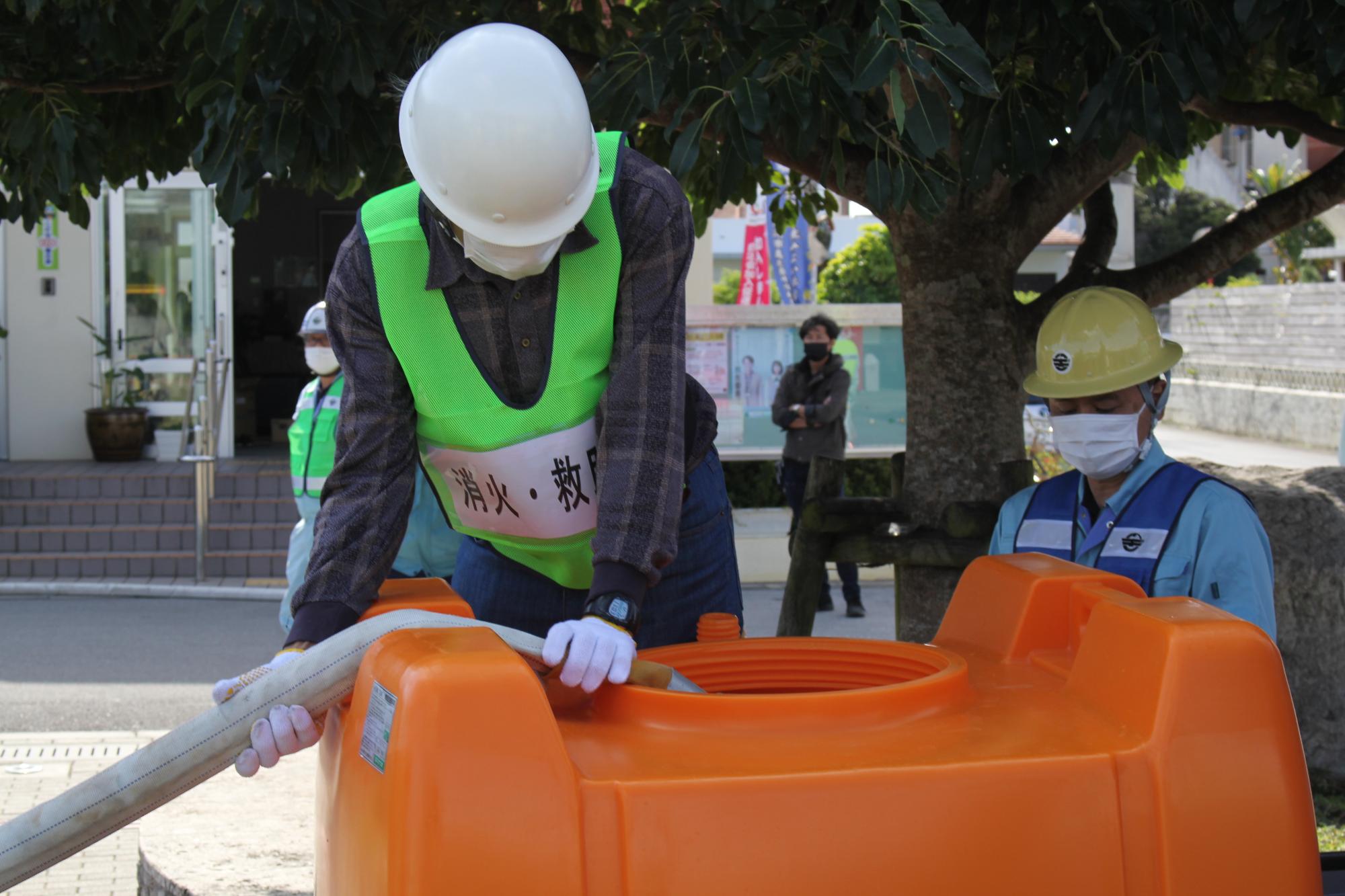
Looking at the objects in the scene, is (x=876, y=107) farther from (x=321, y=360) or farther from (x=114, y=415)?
(x=114, y=415)

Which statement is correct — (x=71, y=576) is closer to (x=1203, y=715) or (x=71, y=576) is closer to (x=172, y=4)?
(x=172, y=4)

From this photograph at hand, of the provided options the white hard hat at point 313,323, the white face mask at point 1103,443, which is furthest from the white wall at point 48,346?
the white face mask at point 1103,443

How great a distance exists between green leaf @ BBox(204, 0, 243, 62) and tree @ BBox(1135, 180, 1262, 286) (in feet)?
115

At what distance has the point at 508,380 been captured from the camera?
7.25ft

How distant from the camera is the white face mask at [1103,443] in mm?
2961

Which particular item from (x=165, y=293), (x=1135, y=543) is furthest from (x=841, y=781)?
(x=165, y=293)

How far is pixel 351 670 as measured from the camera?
1764 mm

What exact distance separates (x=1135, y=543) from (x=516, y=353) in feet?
4.57

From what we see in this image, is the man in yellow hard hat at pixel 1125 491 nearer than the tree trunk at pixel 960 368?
Yes

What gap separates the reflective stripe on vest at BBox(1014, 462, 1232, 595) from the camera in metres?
2.81

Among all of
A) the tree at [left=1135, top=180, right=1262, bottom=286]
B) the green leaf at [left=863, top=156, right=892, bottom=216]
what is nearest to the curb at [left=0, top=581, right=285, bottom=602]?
the green leaf at [left=863, top=156, right=892, bottom=216]

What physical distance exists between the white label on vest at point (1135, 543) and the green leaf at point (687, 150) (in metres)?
1.20

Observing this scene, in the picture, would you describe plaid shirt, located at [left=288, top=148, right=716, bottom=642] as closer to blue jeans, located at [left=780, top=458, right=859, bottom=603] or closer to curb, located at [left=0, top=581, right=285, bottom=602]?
blue jeans, located at [left=780, top=458, right=859, bottom=603]

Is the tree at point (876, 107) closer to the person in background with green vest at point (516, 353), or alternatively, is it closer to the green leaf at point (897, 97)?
the green leaf at point (897, 97)
